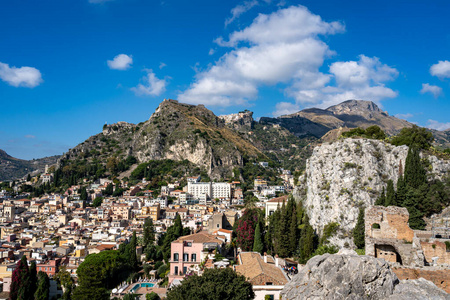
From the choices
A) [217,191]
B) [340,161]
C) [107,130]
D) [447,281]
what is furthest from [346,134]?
[107,130]

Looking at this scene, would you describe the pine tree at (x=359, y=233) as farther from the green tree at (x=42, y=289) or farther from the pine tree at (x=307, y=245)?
the green tree at (x=42, y=289)

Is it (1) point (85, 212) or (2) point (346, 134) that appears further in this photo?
(1) point (85, 212)

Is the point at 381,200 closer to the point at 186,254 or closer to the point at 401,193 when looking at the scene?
the point at 401,193

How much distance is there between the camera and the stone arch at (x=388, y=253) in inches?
794

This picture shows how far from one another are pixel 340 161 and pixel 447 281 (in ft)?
76.2

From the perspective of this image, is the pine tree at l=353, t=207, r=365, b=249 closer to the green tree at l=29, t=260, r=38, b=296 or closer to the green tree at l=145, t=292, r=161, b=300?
the green tree at l=145, t=292, r=161, b=300

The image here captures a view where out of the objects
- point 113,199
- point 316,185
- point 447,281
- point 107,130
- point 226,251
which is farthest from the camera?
point 107,130

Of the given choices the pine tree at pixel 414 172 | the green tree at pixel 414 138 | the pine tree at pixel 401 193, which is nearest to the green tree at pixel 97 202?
the green tree at pixel 414 138

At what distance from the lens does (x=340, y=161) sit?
36375mm

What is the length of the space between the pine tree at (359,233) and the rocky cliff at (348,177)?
43.2 inches

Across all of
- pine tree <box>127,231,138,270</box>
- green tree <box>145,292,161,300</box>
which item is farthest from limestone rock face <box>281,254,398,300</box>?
pine tree <box>127,231,138,270</box>

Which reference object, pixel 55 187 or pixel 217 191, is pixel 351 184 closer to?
pixel 217 191

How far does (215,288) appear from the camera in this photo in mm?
20125

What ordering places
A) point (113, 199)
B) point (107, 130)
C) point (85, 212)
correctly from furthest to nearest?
point (107, 130) < point (113, 199) < point (85, 212)
